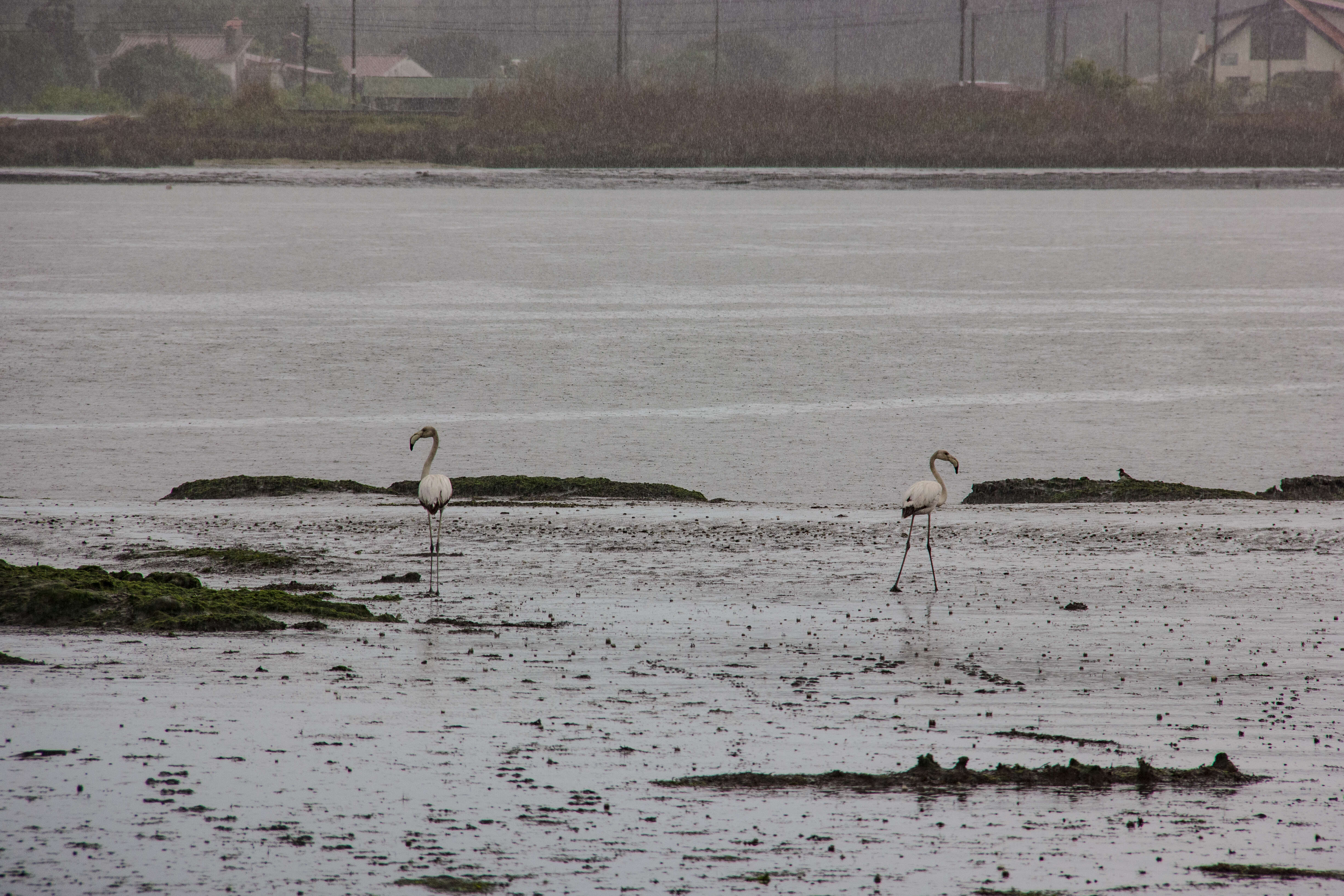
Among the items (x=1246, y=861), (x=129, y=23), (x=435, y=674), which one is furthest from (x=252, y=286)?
(x=129, y=23)

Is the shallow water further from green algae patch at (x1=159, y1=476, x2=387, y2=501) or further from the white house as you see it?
the white house

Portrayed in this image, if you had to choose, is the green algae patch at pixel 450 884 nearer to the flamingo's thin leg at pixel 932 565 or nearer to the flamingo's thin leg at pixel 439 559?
the flamingo's thin leg at pixel 439 559

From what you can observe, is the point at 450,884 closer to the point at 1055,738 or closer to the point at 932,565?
the point at 1055,738

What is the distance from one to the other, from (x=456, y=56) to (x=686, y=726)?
6191 inches

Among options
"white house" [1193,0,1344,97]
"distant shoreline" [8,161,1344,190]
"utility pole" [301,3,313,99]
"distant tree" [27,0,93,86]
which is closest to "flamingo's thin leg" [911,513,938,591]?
"distant shoreline" [8,161,1344,190]

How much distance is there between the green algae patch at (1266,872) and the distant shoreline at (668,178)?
7746cm

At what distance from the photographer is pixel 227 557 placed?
39.3 ft

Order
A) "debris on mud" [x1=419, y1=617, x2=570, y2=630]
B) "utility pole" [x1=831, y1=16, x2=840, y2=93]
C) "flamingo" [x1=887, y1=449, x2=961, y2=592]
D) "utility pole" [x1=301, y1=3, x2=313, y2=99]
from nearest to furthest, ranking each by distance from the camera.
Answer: "debris on mud" [x1=419, y1=617, x2=570, y2=630], "flamingo" [x1=887, y1=449, x2=961, y2=592], "utility pole" [x1=301, y1=3, x2=313, y2=99], "utility pole" [x1=831, y1=16, x2=840, y2=93]

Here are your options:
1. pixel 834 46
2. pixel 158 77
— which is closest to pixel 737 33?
pixel 834 46

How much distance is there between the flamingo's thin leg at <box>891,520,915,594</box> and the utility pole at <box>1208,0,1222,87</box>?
9720 centimetres

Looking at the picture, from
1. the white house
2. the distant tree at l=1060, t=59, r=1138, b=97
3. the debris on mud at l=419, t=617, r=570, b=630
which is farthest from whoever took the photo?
the white house

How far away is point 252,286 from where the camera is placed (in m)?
40.2

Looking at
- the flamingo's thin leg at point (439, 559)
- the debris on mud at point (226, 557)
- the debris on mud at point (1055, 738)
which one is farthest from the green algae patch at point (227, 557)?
the debris on mud at point (1055, 738)

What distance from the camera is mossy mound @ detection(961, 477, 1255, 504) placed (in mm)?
15969
